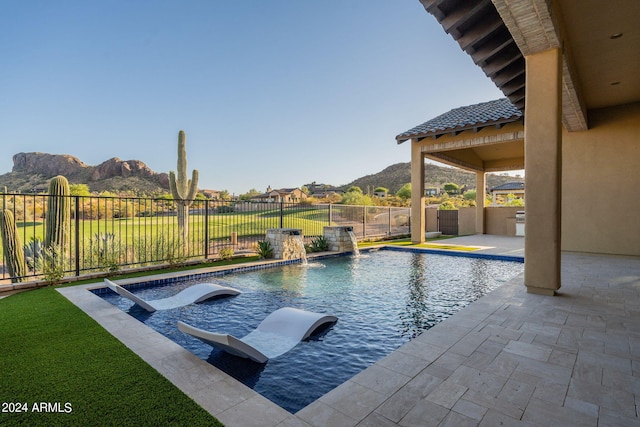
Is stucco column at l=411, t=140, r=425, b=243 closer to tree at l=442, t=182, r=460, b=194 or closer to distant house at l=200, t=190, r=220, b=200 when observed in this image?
tree at l=442, t=182, r=460, b=194

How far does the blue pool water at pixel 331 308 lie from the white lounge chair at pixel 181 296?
132mm

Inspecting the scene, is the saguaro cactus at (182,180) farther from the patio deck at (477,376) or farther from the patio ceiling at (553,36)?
the patio ceiling at (553,36)

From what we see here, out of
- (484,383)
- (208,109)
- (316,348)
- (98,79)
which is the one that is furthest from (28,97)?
(484,383)

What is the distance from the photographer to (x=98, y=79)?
62.6 ft

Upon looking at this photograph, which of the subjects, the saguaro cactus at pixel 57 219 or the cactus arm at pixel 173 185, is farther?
the cactus arm at pixel 173 185

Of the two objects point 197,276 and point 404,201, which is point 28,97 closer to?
point 197,276

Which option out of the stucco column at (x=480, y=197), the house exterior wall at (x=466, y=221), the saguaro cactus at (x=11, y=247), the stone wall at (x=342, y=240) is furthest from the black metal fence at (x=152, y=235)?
the stucco column at (x=480, y=197)

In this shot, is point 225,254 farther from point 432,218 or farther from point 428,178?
point 428,178

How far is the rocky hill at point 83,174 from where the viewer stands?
37250 mm

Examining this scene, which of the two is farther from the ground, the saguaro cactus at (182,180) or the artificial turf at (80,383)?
the saguaro cactus at (182,180)

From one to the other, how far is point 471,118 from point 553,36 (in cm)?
686

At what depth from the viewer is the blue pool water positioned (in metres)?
3.04

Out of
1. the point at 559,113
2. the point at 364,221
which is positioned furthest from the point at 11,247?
the point at 364,221

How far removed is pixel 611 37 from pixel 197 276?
8.92 m
